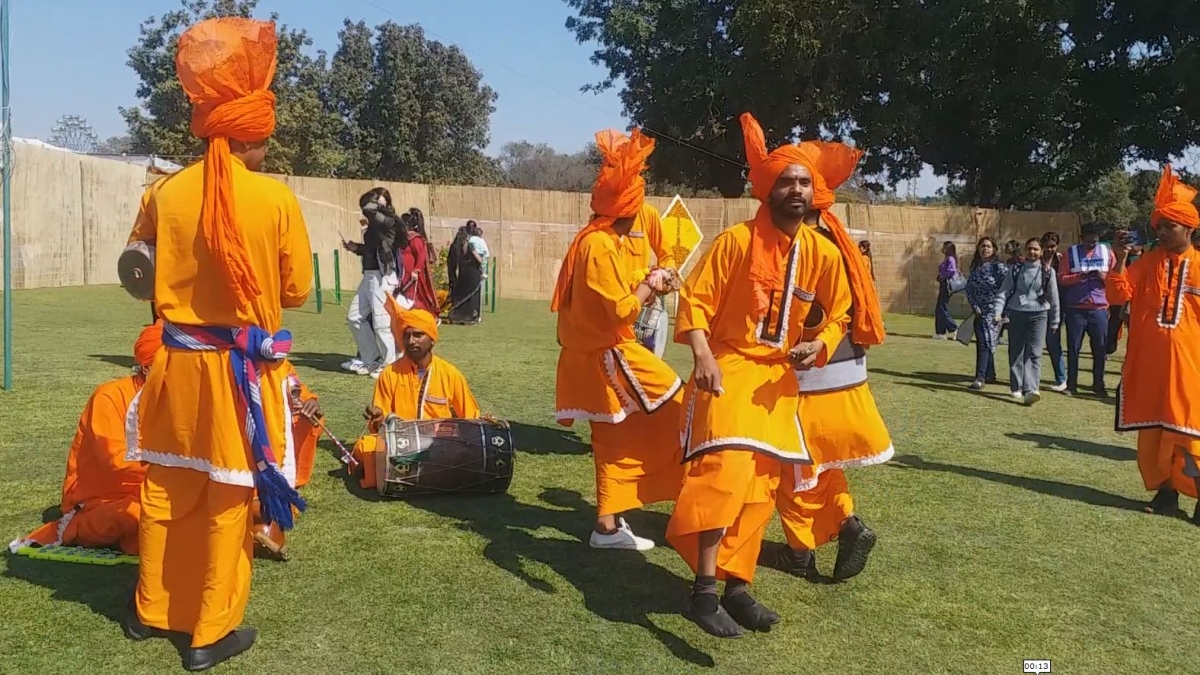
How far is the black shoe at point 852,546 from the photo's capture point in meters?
4.46

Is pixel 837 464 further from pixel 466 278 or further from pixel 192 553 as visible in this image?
pixel 466 278

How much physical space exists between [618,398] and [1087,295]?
26.0 ft

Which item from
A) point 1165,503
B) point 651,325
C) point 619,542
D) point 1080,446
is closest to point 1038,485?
point 1165,503

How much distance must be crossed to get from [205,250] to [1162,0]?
2704 centimetres

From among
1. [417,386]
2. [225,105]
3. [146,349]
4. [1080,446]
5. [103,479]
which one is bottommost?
[1080,446]

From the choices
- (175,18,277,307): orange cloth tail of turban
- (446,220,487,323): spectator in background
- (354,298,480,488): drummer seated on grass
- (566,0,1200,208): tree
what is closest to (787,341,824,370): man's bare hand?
(175,18,277,307): orange cloth tail of turban

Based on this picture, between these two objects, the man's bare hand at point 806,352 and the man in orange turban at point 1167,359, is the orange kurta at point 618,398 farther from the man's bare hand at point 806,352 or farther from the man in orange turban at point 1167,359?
the man in orange turban at point 1167,359

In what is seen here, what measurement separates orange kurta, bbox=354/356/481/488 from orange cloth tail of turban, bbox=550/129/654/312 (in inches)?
53.2

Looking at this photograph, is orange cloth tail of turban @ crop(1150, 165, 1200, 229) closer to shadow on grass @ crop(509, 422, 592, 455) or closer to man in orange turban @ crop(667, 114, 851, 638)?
man in orange turban @ crop(667, 114, 851, 638)

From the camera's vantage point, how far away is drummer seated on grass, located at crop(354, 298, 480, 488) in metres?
6.07

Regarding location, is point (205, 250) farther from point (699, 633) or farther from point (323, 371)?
point (323, 371)

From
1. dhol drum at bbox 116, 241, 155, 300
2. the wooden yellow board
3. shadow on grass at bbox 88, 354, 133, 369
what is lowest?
shadow on grass at bbox 88, 354, 133, 369

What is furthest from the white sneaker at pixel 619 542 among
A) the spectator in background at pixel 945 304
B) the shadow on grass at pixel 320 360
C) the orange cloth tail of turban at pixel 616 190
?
the spectator in background at pixel 945 304

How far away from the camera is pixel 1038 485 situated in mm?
6723
